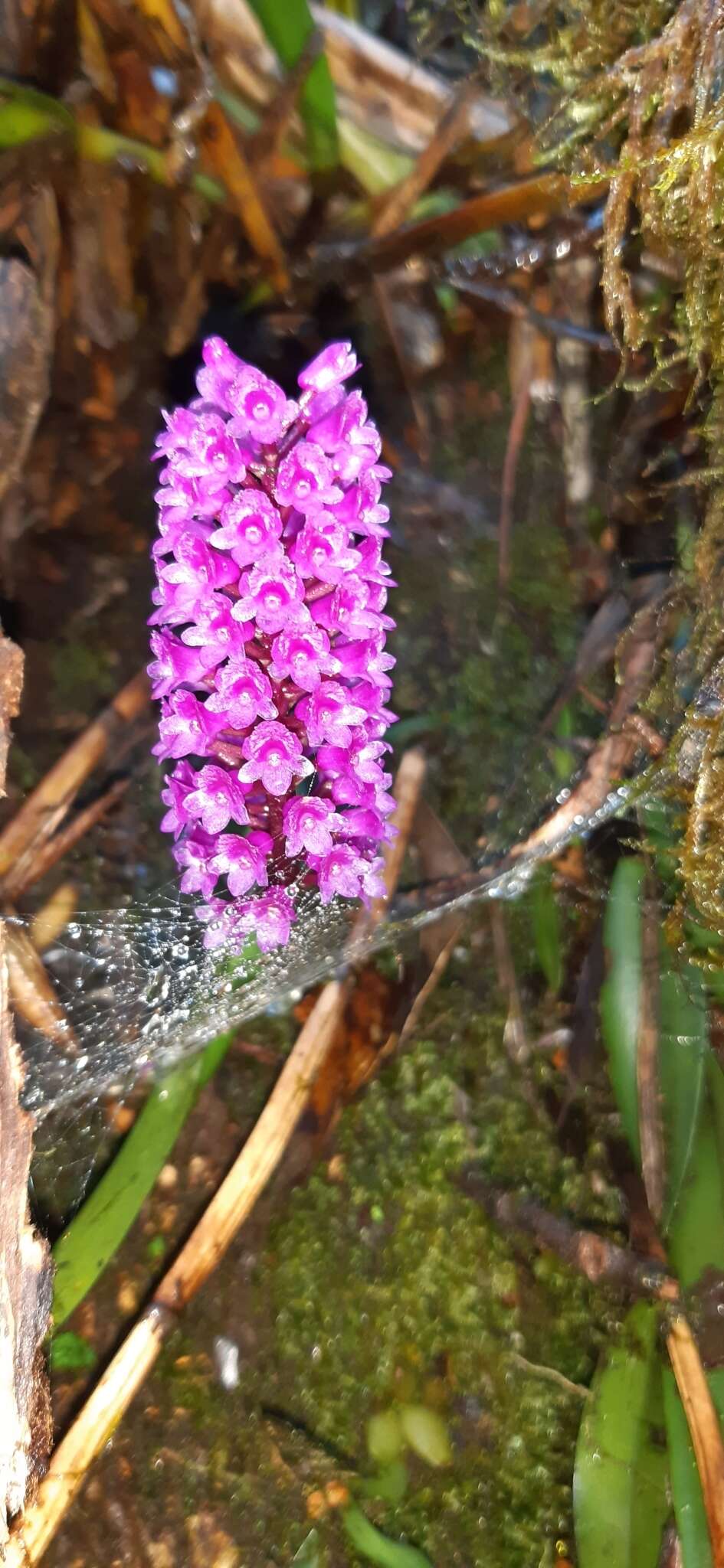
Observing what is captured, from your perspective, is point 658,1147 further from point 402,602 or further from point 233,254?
→ point 233,254

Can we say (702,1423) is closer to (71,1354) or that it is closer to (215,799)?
(71,1354)

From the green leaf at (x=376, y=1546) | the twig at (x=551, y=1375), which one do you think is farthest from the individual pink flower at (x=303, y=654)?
the green leaf at (x=376, y=1546)

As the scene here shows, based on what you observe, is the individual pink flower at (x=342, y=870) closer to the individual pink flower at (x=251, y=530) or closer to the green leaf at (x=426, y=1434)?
the individual pink flower at (x=251, y=530)

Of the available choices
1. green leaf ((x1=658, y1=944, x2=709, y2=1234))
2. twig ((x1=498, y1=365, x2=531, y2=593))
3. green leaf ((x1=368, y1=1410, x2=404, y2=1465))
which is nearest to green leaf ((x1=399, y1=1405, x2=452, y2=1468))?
green leaf ((x1=368, y1=1410, x2=404, y2=1465))

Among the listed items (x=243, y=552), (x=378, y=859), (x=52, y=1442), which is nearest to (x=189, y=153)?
(x=243, y=552)

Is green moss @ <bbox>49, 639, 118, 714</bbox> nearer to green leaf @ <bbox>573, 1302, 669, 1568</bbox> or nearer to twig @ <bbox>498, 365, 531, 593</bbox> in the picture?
twig @ <bbox>498, 365, 531, 593</bbox>

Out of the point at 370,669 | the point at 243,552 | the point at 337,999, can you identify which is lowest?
the point at 337,999

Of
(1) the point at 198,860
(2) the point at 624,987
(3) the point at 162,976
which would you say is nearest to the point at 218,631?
(1) the point at 198,860
